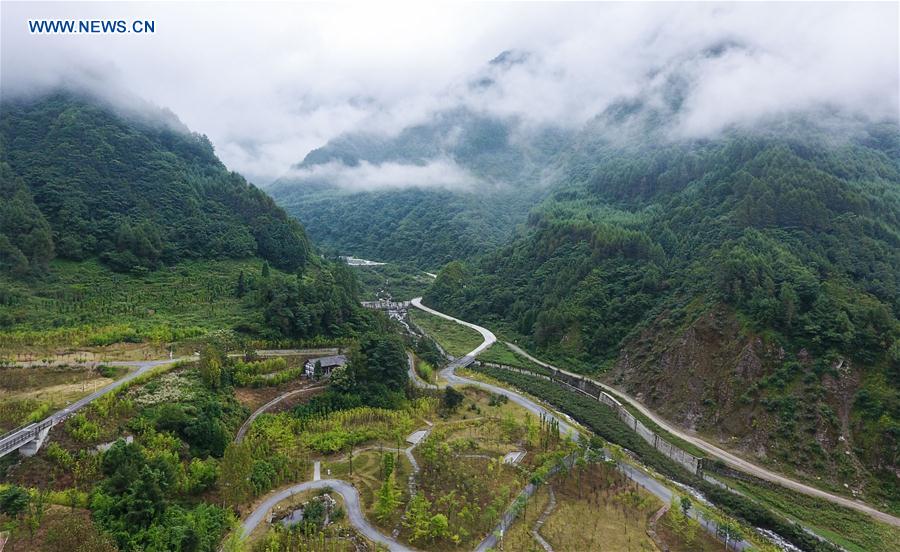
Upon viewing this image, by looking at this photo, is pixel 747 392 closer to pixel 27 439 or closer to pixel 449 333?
pixel 449 333

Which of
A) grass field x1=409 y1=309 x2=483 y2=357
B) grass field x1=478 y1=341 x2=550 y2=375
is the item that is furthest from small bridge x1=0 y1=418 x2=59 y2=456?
grass field x1=478 y1=341 x2=550 y2=375

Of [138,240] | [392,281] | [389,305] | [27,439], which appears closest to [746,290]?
[27,439]

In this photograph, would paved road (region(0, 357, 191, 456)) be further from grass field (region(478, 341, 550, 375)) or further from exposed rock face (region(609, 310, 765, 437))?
exposed rock face (region(609, 310, 765, 437))

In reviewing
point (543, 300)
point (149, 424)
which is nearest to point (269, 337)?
point (149, 424)

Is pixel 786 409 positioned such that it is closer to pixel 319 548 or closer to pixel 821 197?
pixel 821 197

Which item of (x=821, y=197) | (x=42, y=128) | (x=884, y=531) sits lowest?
(x=884, y=531)

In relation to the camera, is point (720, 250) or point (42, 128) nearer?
point (720, 250)

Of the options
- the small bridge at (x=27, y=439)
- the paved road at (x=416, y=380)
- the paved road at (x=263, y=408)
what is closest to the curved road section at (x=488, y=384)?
the paved road at (x=416, y=380)
